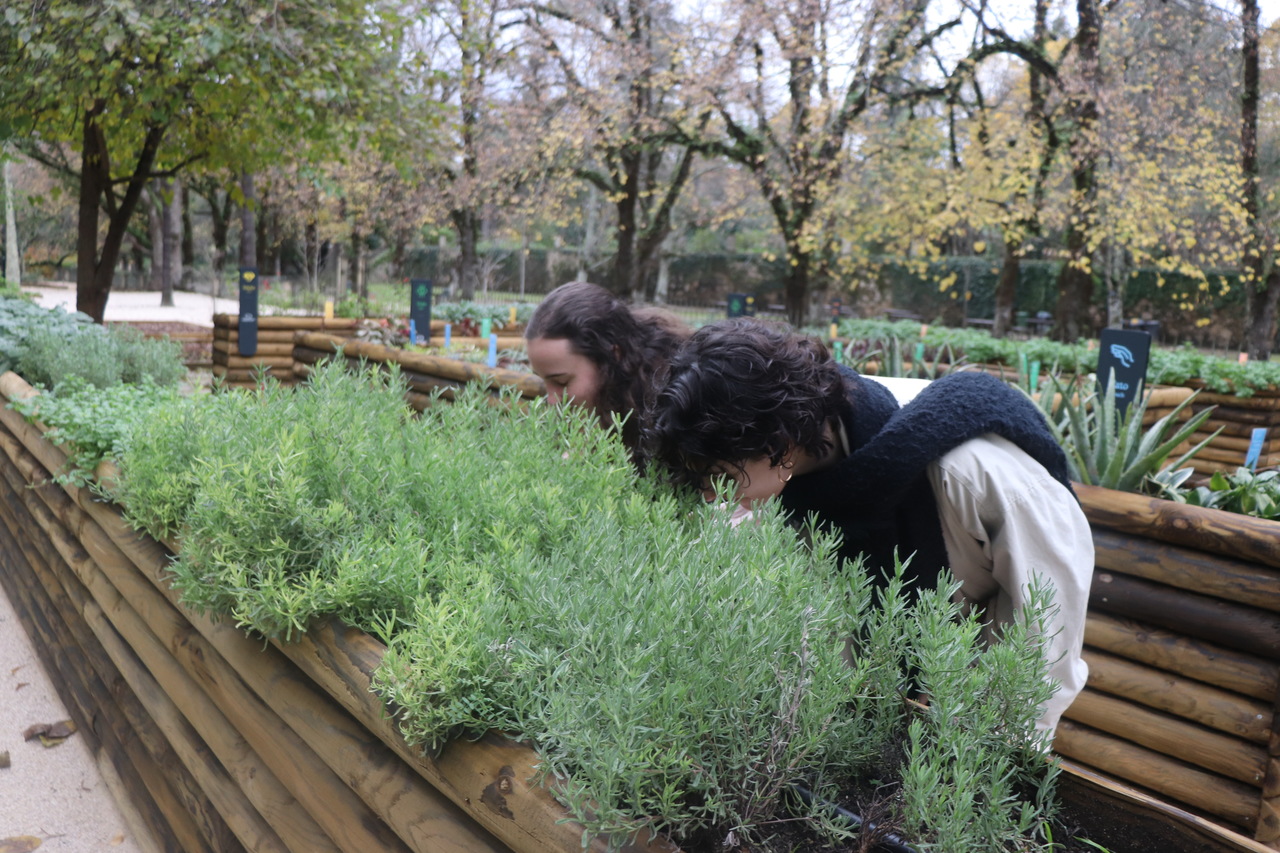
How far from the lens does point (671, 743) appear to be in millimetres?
1230

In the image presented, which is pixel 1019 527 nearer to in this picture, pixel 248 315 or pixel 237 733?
pixel 237 733

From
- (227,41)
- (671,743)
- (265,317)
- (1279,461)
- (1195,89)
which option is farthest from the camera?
(1195,89)

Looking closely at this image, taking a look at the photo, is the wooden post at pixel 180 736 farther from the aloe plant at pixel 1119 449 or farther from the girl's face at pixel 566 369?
the aloe plant at pixel 1119 449

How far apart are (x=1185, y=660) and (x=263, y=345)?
11231 mm

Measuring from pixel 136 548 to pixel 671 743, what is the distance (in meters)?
2.36

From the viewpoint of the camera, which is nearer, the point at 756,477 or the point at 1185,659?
the point at 756,477

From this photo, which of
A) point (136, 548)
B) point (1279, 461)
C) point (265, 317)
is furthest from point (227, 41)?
point (1279, 461)

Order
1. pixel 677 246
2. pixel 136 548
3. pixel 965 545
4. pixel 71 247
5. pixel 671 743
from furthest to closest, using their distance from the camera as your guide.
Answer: pixel 71 247 → pixel 677 246 → pixel 136 548 → pixel 965 545 → pixel 671 743

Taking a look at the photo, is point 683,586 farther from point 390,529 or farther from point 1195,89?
point 1195,89

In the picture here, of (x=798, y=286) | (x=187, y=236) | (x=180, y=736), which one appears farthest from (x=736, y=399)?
(x=187, y=236)

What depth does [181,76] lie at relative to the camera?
8867 mm

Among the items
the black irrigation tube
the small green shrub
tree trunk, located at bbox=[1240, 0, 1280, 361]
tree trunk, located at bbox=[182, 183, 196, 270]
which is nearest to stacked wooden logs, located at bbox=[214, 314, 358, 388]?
the small green shrub

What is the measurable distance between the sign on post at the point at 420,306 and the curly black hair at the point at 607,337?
305 inches

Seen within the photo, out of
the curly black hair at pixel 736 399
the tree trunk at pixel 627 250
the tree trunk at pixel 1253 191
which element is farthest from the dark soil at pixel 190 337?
the tree trunk at pixel 1253 191
